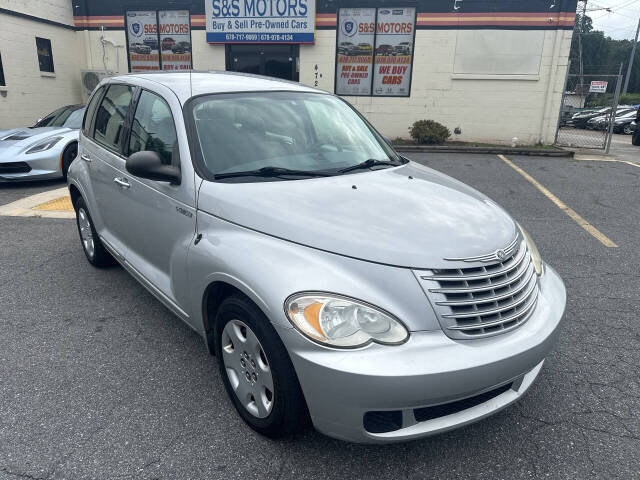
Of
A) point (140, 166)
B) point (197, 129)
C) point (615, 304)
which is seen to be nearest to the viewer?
point (140, 166)

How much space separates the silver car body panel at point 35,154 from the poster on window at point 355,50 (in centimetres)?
916

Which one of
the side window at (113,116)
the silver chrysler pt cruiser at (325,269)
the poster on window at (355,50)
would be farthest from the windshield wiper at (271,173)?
the poster on window at (355,50)

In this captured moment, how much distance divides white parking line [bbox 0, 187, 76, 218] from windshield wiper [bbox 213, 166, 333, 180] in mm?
4660

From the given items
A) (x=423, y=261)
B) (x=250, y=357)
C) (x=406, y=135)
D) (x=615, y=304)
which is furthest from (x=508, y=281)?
(x=406, y=135)

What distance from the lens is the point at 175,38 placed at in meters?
15.9

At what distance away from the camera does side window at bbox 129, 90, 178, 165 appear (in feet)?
9.80

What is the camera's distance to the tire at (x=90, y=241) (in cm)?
445

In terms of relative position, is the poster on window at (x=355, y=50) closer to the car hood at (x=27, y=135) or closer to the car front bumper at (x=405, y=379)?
the car hood at (x=27, y=135)

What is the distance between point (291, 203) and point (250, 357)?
30.8 inches

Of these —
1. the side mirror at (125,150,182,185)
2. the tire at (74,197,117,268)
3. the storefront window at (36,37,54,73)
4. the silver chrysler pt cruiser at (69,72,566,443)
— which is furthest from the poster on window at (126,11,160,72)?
the side mirror at (125,150,182,185)

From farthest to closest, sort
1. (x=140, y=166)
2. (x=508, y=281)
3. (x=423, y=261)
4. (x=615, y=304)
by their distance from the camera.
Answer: (x=615, y=304), (x=140, y=166), (x=508, y=281), (x=423, y=261)

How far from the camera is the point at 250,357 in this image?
7.68 feet

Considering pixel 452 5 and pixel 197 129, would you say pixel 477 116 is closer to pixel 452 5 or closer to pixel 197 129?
pixel 452 5

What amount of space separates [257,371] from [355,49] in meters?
14.5
